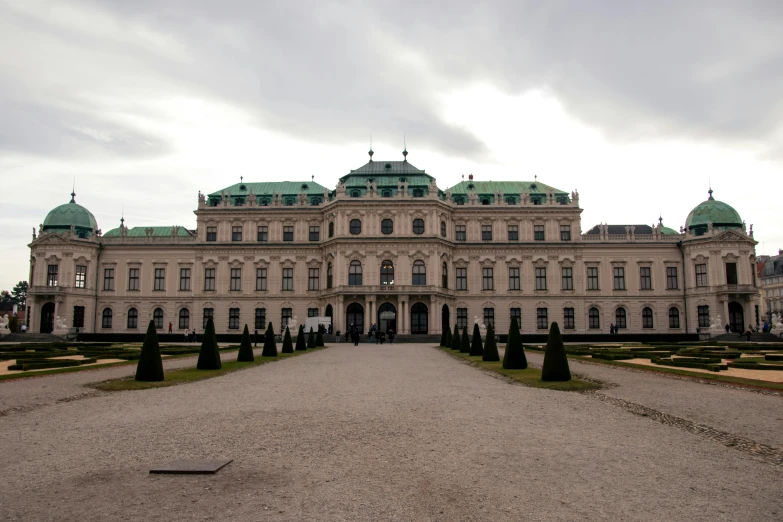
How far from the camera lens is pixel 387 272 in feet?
207

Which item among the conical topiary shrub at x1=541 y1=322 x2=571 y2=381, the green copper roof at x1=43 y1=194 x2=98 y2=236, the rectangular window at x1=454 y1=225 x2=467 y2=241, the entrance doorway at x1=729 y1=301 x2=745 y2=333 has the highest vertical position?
A: the green copper roof at x1=43 y1=194 x2=98 y2=236

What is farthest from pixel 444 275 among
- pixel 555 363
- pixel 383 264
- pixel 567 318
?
pixel 555 363

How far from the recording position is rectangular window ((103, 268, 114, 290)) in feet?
218

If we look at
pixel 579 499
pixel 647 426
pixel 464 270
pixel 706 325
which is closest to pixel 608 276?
pixel 706 325

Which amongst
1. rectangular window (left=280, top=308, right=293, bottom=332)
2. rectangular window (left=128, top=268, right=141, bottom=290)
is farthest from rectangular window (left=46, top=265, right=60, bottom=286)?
rectangular window (left=280, top=308, right=293, bottom=332)

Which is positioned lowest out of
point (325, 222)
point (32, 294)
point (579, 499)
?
point (579, 499)

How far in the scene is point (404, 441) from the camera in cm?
1027

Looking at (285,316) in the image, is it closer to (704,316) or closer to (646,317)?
(646,317)

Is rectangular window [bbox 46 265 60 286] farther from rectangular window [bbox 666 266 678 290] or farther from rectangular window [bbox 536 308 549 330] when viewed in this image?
rectangular window [bbox 666 266 678 290]

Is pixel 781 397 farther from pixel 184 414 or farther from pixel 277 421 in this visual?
pixel 184 414

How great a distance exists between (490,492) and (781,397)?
37.5 feet

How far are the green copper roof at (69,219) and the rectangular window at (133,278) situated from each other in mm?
5929

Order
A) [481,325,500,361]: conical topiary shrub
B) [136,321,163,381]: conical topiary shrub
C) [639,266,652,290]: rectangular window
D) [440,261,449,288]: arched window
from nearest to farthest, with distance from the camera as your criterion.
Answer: [136,321,163,381]: conical topiary shrub
[481,325,500,361]: conical topiary shrub
[440,261,449,288]: arched window
[639,266,652,290]: rectangular window

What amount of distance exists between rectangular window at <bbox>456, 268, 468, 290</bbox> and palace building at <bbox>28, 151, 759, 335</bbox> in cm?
15
